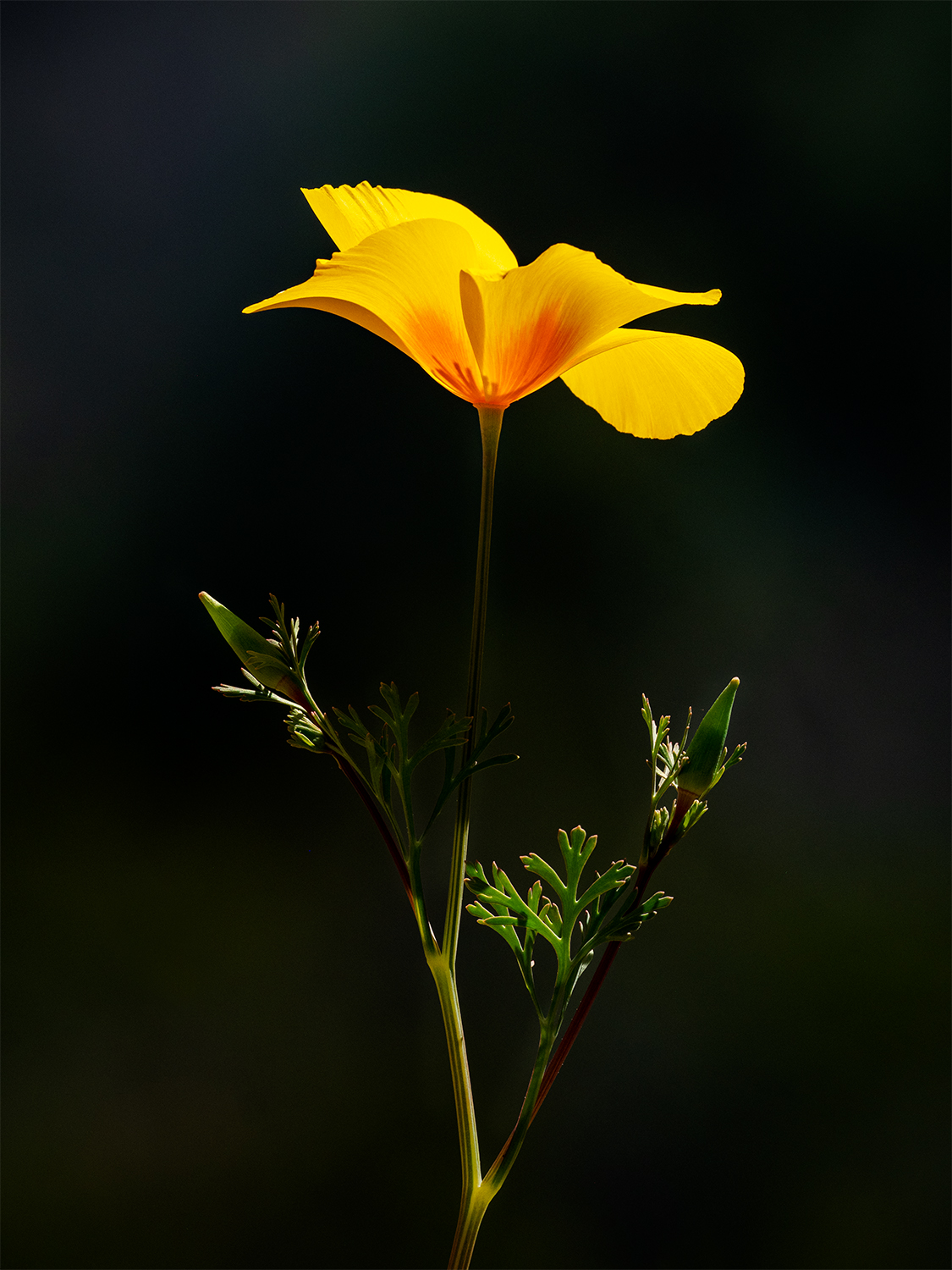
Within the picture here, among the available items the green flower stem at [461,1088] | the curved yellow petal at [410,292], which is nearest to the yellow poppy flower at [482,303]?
the curved yellow petal at [410,292]

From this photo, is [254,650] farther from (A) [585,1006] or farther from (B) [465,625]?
(B) [465,625]

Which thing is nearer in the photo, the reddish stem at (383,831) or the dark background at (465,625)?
the reddish stem at (383,831)

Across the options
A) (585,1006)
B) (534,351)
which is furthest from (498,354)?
(585,1006)

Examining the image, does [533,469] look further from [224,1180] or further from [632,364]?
[224,1180]

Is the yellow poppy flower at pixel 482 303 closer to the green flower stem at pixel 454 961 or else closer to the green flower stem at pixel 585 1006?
the green flower stem at pixel 454 961

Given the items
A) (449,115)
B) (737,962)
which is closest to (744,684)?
(737,962)

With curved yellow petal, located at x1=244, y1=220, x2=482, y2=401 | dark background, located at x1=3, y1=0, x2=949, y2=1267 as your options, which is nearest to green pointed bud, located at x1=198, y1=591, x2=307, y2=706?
curved yellow petal, located at x1=244, y1=220, x2=482, y2=401

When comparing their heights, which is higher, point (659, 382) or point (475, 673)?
point (659, 382)
